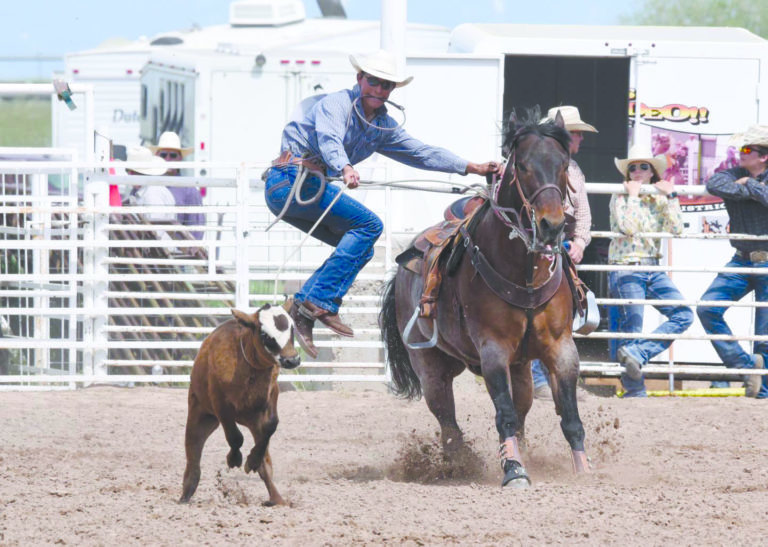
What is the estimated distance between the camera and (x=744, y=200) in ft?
30.5

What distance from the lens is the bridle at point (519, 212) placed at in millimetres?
5668

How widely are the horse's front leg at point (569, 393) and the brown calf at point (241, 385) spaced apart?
1.52 m

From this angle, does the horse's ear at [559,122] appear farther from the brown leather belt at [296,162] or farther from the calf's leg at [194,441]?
the calf's leg at [194,441]

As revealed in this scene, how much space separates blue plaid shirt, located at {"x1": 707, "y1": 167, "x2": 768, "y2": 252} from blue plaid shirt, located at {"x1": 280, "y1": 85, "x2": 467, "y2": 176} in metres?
3.27

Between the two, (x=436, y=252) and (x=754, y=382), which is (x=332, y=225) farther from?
(x=754, y=382)

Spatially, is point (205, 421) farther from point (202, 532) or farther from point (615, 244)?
point (615, 244)

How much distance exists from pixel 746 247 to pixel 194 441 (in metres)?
5.46

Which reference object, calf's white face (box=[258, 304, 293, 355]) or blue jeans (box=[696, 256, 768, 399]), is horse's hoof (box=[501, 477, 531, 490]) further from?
blue jeans (box=[696, 256, 768, 399])

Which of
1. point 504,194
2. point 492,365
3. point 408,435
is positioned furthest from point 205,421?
point 408,435

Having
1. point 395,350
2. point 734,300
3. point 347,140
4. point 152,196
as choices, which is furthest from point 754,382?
point 152,196

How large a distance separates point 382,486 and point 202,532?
3.95ft

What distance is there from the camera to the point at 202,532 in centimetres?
488

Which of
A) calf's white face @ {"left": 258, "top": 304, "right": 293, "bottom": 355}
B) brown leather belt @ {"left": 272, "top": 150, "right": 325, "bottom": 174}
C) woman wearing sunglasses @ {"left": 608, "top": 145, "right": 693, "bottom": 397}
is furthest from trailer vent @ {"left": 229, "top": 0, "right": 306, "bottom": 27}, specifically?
calf's white face @ {"left": 258, "top": 304, "right": 293, "bottom": 355}

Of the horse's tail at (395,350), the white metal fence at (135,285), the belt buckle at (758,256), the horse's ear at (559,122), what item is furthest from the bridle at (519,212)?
the belt buckle at (758,256)
